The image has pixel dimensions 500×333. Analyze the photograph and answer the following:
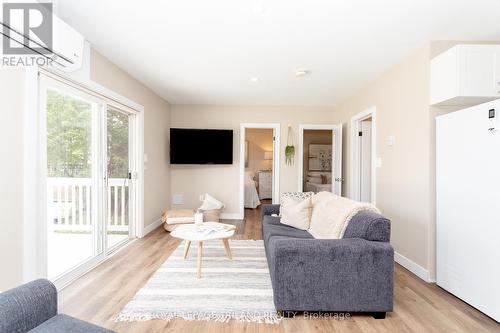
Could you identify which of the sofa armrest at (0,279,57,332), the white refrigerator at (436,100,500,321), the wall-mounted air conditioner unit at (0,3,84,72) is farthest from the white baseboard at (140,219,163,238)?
the white refrigerator at (436,100,500,321)

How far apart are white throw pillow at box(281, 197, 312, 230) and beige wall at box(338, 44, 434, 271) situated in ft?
3.70

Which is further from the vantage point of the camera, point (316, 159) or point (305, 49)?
point (316, 159)

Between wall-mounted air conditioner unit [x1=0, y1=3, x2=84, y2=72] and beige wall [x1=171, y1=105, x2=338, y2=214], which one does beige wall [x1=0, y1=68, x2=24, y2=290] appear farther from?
beige wall [x1=171, y1=105, x2=338, y2=214]

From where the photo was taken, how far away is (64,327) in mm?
1108

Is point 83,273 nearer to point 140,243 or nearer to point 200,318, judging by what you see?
point 140,243

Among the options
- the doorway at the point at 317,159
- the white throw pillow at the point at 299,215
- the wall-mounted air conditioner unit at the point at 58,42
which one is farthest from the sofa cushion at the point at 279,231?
the doorway at the point at 317,159

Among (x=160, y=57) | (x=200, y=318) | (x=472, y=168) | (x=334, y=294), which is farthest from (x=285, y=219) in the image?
(x=160, y=57)

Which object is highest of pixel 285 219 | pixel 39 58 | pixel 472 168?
pixel 39 58

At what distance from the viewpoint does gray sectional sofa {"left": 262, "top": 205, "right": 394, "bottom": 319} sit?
6.41 feet

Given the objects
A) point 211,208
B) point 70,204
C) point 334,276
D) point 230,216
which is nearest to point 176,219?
point 211,208

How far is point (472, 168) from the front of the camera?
7.24ft

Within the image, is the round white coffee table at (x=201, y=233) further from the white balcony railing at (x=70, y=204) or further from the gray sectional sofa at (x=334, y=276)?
the white balcony railing at (x=70, y=204)

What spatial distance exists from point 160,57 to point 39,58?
1.25 metres

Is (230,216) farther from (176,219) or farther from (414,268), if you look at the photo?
(414,268)
